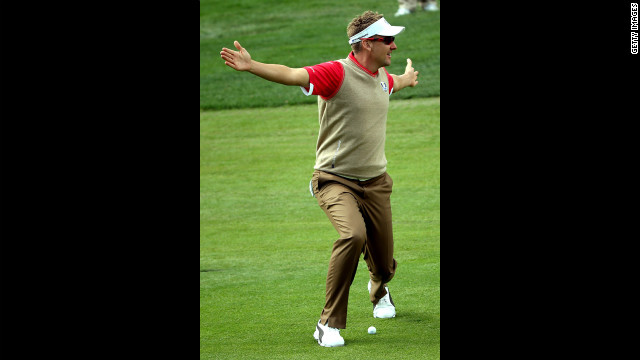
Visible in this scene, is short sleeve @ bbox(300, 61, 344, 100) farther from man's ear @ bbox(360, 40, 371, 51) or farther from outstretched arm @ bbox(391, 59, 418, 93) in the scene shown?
Answer: outstretched arm @ bbox(391, 59, 418, 93)

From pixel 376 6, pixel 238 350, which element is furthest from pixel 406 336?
pixel 376 6

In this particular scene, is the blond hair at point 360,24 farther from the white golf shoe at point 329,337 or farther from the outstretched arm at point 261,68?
the white golf shoe at point 329,337

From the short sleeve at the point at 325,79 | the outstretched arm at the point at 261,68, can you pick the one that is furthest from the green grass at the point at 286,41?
the outstretched arm at the point at 261,68

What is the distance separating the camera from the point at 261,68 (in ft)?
A: 17.0

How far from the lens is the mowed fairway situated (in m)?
5.73

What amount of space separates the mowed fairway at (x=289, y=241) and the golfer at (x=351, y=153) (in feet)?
1.46

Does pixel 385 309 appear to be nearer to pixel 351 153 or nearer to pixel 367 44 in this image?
pixel 351 153

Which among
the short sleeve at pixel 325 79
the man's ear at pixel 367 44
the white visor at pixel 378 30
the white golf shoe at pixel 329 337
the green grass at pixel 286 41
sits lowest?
the white golf shoe at pixel 329 337

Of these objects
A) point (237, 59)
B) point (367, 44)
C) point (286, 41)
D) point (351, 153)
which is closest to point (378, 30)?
point (367, 44)

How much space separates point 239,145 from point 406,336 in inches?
365

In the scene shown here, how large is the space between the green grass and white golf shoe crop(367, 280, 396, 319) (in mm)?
10412

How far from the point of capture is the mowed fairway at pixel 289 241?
18.8 ft

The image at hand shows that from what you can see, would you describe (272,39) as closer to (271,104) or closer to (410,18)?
(410,18)

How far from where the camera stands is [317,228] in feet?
32.9
